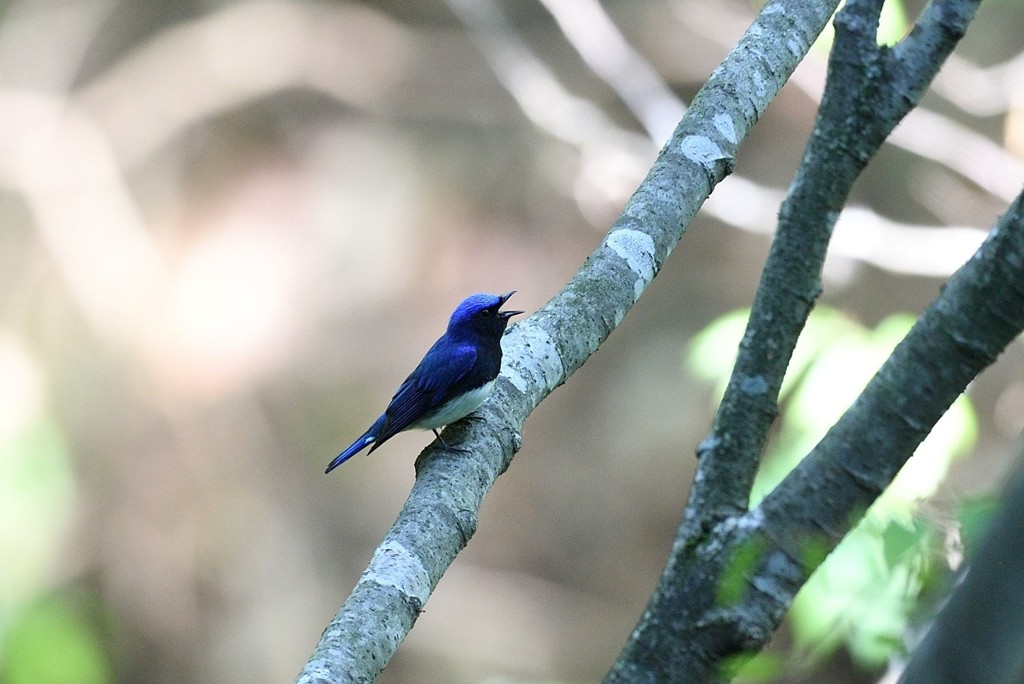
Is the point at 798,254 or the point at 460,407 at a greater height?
the point at 460,407

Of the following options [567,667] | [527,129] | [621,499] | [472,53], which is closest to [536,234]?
[527,129]

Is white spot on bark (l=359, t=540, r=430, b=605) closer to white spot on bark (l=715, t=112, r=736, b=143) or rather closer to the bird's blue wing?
the bird's blue wing

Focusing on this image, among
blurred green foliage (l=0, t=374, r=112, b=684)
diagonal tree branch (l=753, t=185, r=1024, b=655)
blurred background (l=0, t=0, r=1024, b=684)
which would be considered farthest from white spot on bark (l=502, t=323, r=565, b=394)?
blurred green foliage (l=0, t=374, r=112, b=684)

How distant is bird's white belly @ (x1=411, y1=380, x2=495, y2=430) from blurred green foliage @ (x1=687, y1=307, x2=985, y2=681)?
94cm

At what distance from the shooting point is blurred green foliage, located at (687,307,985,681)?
1.68 m

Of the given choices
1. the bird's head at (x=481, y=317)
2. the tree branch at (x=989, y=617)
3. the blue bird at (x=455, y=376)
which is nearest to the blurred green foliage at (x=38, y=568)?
the blue bird at (x=455, y=376)

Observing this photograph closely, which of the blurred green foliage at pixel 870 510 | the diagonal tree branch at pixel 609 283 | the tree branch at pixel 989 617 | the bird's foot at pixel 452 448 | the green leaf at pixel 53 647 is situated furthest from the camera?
the green leaf at pixel 53 647

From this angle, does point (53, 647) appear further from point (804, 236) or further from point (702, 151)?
point (804, 236)

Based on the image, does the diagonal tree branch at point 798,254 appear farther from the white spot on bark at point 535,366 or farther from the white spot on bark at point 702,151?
the white spot on bark at point 702,151

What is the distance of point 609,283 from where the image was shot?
2775 millimetres

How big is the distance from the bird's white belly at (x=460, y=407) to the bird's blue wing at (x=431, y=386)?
0.04 m

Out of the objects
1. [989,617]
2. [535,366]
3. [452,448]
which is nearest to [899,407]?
[989,617]

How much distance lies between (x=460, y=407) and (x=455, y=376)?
0.18m

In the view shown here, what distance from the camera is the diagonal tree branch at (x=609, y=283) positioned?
221cm
